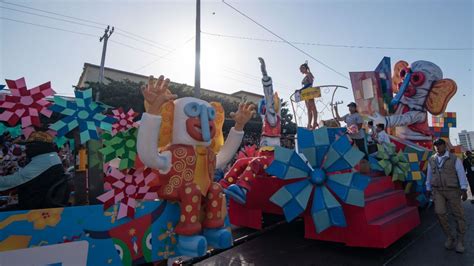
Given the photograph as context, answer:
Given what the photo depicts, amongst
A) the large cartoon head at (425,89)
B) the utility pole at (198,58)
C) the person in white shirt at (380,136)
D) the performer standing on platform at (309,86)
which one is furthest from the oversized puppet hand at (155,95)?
the large cartoon head at (425,89)

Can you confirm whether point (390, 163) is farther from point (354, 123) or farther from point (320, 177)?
point (320, 177)

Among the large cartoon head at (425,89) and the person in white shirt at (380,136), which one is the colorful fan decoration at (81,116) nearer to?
the person in white shirt at (380,136)

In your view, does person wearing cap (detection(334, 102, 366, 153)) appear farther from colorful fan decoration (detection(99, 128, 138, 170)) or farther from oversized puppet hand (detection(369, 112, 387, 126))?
colorful fan decoration (detection(99, 128, 138, 170))

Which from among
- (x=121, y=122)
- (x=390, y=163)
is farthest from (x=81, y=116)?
(x=390, y=163)

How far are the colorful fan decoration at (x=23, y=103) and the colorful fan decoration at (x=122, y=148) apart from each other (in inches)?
20.6

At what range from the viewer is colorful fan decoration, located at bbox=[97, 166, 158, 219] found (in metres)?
2.29

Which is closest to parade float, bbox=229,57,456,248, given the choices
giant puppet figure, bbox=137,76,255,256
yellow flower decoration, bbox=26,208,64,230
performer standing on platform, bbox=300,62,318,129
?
performer standing on platform, bbox=300,62,318,129

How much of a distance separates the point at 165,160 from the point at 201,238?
0.79 meters

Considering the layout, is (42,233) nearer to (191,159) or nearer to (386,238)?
(191,159)

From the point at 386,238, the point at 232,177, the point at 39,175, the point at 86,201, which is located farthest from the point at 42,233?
the point at 386,238

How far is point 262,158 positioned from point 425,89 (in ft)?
19.9

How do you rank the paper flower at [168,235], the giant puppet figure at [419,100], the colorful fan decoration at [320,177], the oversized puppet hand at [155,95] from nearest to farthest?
the oversized puppet hand at [155,95]
the paper flower at [168,235]
the colorful fan decoration at [320,177]
the giant puppet figure at [419,100]

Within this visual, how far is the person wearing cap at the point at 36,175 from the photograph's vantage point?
98.3 inches

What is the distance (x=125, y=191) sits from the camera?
2.37 metres
